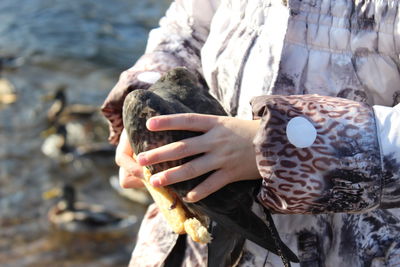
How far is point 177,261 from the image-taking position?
80.0 inches

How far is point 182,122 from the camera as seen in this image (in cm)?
169

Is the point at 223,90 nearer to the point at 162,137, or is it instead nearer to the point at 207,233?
the point at 162,137

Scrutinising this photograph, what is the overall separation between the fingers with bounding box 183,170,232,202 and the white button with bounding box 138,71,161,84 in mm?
638

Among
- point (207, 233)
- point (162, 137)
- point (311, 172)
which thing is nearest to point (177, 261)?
point (207, 233)

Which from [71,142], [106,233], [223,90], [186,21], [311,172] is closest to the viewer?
[311,172]

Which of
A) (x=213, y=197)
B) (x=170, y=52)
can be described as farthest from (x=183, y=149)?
(x=170, y=52)

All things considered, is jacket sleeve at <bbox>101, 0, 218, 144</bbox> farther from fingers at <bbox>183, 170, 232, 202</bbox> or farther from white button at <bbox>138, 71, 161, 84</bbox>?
fingers at <bbox>183, 170, 232, 202</bbox>

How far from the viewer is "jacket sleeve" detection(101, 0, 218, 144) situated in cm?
224

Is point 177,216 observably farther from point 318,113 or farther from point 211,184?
point 318,113

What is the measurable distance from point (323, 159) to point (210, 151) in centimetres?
31

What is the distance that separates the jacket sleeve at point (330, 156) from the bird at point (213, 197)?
13 centimetres

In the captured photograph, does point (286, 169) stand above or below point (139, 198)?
above

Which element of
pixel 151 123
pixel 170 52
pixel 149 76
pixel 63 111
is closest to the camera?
pixel 151 123

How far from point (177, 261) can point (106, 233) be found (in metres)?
5.50
